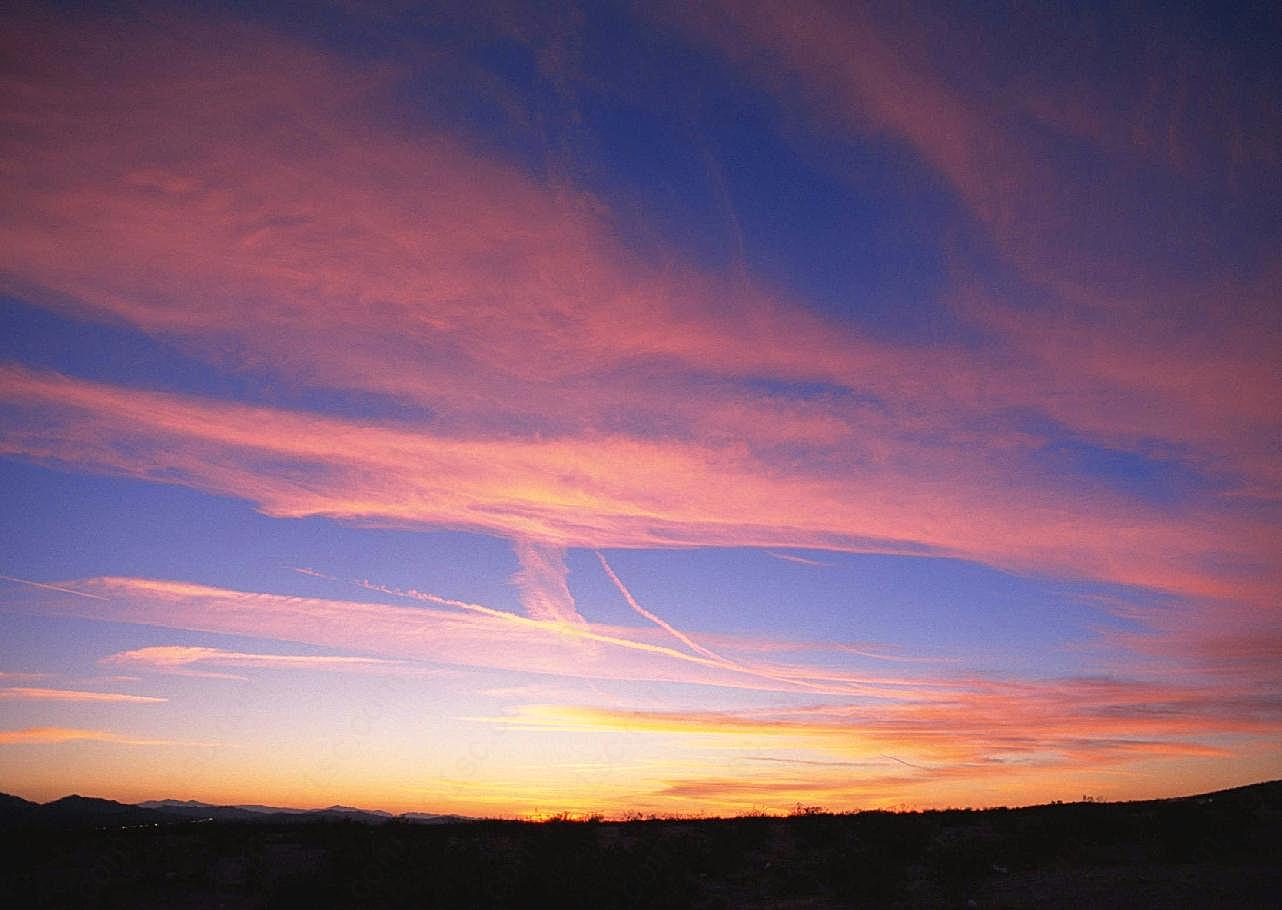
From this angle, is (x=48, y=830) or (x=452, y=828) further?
(x=452, y=828)

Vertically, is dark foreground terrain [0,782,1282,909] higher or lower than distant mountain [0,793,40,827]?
higher

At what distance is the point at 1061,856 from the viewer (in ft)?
56.1

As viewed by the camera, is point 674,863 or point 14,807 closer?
point 674,863

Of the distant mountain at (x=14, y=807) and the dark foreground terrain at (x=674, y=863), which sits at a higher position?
the dark foreground terrain at (x=674, y=863)

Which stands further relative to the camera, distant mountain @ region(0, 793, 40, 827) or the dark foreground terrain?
distant mountain @ region(0, 793, 40, 827)

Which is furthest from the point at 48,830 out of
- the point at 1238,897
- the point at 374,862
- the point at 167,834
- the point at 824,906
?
the point at 1238,897

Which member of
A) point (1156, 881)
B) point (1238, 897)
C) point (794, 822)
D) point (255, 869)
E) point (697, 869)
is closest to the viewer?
point (1238, 897)

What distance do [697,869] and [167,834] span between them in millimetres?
11860

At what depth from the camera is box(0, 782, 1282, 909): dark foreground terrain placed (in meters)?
14.9

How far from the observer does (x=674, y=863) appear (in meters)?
17.1

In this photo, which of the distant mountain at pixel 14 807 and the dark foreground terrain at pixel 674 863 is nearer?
the dark foreground terrain at pixel 674 863

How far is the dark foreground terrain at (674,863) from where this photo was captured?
14.9m

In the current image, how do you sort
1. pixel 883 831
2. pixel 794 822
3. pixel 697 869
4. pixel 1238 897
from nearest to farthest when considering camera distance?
pixel 1238 897 < pixel 697 869 < pixel 883 831 < pixel 794 822

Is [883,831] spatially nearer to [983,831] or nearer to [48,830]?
[983,831]
